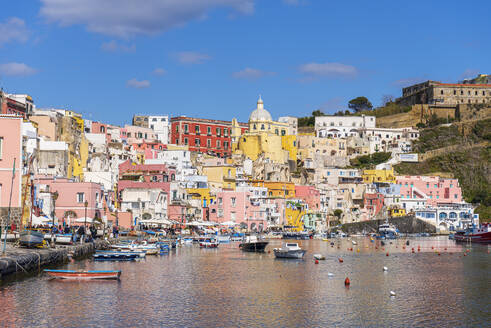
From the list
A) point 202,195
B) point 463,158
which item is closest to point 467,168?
point 463,158

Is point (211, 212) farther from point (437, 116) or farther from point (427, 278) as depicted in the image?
point (437, 116)

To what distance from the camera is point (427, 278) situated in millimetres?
45156

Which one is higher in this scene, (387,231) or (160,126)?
(160,126)

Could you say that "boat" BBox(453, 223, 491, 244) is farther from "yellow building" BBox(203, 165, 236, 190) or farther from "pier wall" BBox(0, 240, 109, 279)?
"pier wall" BBox(0, 240, 109, 279)

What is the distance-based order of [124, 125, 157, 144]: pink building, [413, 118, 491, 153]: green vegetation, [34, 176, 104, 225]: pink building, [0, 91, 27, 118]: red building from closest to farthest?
[34, 176, 104, 225]: pink building
[0, 91, 27, 118]: red building
[124, 125, 157, 144]: pink building
[413, 118, 491, 153]: green vegetation

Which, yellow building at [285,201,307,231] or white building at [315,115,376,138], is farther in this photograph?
white building at [315,115,376,138]

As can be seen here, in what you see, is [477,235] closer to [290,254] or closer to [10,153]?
[290,254]

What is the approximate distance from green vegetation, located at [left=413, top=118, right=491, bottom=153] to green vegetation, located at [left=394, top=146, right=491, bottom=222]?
484 centimetres

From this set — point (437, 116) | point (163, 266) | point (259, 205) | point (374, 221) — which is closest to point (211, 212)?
point (259, 205)

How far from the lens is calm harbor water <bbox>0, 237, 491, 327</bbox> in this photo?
1134 inches

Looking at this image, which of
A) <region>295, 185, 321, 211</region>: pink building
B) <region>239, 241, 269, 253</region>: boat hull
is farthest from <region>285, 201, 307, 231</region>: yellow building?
<region>239, 241, 269, 253</region>: boat hull

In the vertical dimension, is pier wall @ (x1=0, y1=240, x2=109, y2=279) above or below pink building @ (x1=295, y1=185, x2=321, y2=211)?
below

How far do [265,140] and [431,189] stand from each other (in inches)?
1266

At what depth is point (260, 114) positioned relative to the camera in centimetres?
13175
